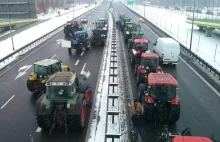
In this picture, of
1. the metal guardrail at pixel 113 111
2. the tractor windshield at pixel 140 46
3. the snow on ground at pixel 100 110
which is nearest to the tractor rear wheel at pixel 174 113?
the metal guardrail at pixel 113 111

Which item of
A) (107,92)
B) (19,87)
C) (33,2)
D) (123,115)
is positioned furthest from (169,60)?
(33,2)

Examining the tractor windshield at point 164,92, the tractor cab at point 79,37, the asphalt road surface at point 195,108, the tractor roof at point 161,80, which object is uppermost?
the tractor cab at point 79,37

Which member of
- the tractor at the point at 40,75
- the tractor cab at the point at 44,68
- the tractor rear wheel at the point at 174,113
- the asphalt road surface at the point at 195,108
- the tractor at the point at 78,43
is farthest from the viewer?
the tractor at the point at 78,43

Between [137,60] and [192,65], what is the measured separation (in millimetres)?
6966

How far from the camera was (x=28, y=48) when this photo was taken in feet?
116

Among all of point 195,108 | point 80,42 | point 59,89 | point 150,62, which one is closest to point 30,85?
point 59,89

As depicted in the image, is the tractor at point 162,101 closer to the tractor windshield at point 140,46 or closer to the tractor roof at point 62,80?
the tractor roof at point 62,80

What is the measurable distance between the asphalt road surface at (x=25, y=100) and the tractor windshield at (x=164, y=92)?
4.62m

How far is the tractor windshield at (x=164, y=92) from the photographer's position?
13867 millimetres

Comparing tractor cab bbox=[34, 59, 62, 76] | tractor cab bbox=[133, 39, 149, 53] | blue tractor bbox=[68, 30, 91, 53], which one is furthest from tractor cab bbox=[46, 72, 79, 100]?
blue tractor bbox=[68, 30, 91, 53]

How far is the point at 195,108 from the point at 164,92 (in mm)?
4309

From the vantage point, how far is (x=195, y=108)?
1689 cm

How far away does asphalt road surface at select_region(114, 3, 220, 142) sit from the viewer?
1414 cm

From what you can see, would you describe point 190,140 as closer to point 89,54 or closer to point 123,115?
point 123,115
